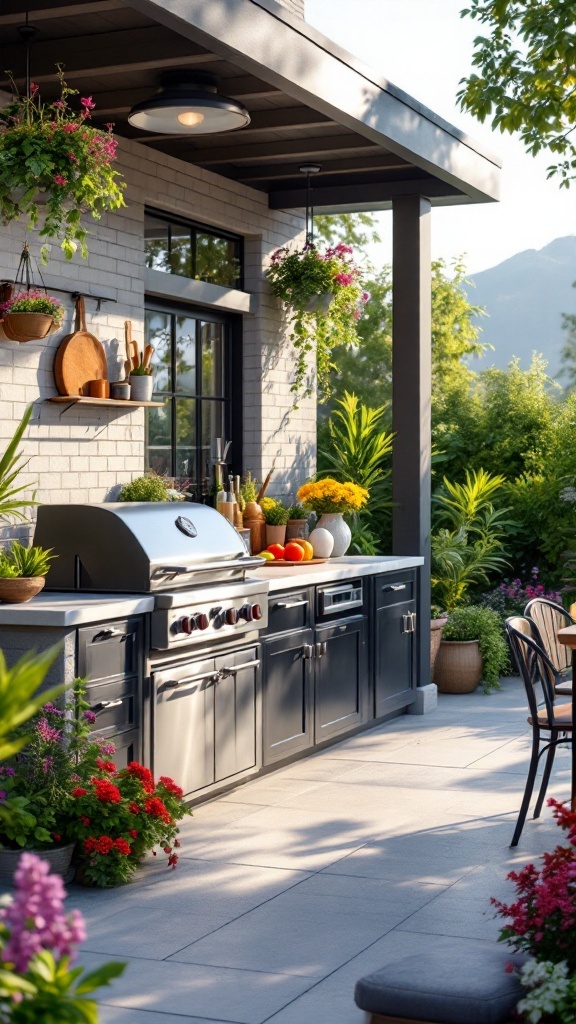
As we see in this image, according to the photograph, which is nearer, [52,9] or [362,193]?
[52,9]

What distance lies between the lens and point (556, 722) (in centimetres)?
496

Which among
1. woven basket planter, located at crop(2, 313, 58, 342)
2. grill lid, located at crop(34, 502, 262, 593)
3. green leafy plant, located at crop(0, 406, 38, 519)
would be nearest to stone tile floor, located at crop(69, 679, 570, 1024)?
grill lid, located at crop(34, 502, 262, 593)

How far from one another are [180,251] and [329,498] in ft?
5.18

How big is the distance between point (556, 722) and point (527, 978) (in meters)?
2.26

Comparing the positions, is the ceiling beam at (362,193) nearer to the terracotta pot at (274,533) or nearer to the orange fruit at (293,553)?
the terracotta pot at (274,533)

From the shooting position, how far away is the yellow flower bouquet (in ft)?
23.8

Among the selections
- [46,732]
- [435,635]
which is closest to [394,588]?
[435,635]

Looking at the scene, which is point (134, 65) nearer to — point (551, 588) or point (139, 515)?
point (139, 515)

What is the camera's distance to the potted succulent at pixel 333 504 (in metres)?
7.25

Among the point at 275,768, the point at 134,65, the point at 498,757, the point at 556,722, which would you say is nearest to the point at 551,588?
the point at 498,757

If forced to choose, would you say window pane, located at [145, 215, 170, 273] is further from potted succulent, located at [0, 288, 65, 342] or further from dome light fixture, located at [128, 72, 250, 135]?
potted succulent, located at [0, 288, 65, 342]

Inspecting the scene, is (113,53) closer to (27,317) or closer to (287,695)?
(27,317)

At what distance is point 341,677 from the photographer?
21.9 ft

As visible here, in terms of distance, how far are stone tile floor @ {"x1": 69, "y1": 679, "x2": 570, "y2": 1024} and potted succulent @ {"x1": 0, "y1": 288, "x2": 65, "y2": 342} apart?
2089 millimetres
